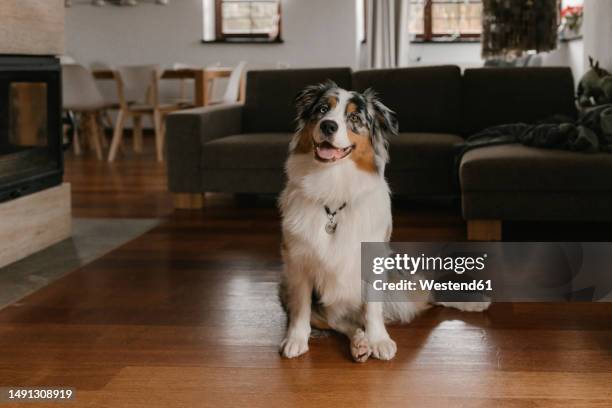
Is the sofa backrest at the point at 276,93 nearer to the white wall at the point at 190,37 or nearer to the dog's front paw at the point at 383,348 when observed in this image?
the dog's front paw at the point at 383,348

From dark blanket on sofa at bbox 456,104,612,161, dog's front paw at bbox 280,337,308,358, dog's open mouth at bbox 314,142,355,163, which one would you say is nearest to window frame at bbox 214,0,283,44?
dark blanket on sofa at bbox 456,104,612,161

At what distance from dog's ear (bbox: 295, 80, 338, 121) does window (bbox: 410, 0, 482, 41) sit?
27.4ft

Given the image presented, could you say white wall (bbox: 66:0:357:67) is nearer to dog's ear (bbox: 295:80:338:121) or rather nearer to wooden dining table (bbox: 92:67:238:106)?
wooden dining table (bbox: 92:67:238:106)

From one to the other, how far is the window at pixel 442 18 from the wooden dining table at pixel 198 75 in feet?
11.2

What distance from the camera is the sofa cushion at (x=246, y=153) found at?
438 cm

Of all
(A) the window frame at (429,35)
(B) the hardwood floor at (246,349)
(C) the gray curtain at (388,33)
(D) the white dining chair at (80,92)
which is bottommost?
(B) the hardwood floor at (246,349)

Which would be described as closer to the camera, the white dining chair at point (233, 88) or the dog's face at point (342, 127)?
the dog's face at point (342, 127)

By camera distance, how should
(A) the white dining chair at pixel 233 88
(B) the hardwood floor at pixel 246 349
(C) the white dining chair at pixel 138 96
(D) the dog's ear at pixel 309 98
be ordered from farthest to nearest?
(A) the white dining chair at pixel 233 88
(C) the white dining chair at pixel 138 96
(D) the dog's ear at pixel 309 98
(B) the hardwood floor at pixel 246 349

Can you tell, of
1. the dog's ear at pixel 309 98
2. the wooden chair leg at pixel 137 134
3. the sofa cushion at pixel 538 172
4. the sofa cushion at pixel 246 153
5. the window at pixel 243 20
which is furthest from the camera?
the window at pixel 243 20

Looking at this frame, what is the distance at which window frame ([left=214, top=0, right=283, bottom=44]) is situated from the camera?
9641 mm

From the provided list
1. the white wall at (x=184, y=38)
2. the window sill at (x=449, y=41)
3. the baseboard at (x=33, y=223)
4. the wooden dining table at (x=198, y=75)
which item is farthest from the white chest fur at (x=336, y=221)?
the window sill at (x=449, y=41)

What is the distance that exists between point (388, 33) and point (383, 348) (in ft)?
19.6

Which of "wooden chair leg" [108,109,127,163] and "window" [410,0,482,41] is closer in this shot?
"wooden chair leg" [108,109,127,163]

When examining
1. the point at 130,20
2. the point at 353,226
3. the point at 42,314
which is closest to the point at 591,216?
the point at 353,226
